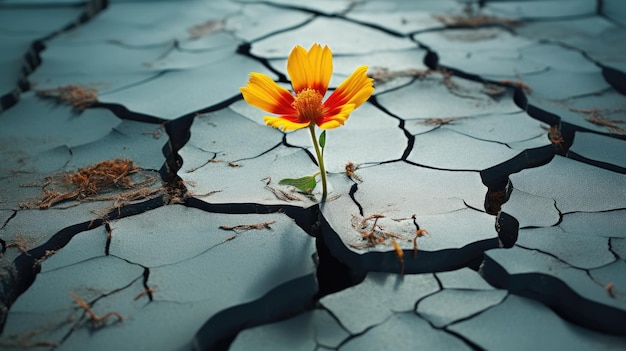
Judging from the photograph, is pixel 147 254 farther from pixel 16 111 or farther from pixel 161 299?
pixel 16 111

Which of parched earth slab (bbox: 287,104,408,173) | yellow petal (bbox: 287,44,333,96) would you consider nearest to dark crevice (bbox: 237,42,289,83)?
parched earth slab (bbox: 287,104,408,173)

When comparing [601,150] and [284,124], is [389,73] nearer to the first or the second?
[601,150]

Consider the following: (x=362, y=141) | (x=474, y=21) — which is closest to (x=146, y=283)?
(x=362, y=141)

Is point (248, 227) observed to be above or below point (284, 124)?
below

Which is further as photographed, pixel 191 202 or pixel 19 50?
pixel 19 50

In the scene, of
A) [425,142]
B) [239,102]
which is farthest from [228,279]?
[239,102]

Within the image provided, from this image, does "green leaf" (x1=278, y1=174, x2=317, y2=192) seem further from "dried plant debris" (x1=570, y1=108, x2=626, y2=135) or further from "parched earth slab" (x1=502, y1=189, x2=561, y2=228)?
"dried plant debris" (x1=570, y1=108, x2=626, y2=135)
